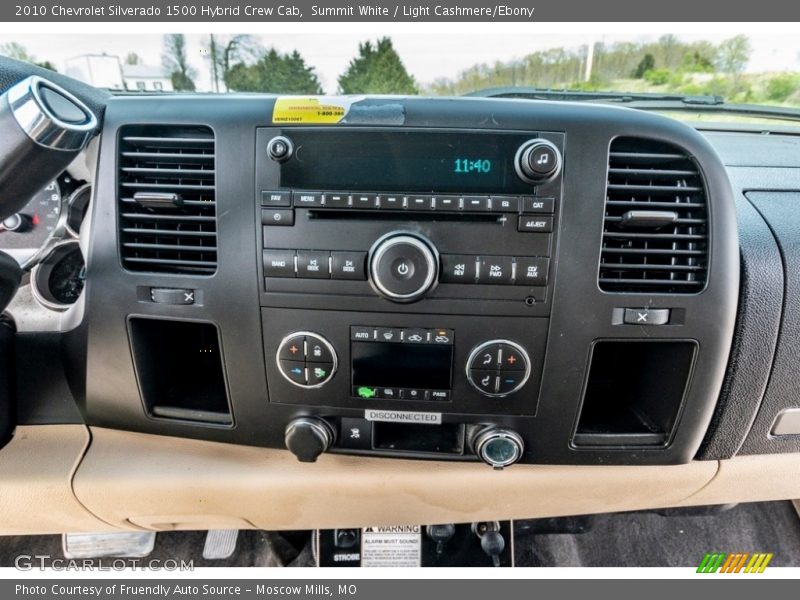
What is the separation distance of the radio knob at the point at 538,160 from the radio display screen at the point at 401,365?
0.36 meters

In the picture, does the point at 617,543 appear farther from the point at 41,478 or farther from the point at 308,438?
the point at 41,478

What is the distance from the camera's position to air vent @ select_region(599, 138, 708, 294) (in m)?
0.97

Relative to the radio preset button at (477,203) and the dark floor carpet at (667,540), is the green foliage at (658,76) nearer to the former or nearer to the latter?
the radio preset button at (477,203)

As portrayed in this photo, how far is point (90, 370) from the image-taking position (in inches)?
44.3

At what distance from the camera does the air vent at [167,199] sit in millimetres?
1000

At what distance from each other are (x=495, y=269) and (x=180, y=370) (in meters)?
0.81

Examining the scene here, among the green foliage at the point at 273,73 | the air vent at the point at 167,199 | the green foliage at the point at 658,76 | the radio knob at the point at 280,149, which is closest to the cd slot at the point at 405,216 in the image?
the radio knob at the point at 280,149

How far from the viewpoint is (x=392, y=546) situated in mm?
1503

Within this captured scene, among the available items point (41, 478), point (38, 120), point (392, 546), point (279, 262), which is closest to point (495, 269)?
point (279, 262)

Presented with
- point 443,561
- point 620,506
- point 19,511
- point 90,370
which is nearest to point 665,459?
point 620,506

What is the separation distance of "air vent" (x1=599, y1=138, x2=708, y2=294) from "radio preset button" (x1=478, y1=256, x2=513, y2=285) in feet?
0.60

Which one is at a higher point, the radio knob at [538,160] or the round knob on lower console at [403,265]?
the radio knob at [538,160]

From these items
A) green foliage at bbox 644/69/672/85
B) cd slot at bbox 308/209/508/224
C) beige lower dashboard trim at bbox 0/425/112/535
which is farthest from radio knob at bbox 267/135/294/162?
green foliage at bbox 644/69/672/85

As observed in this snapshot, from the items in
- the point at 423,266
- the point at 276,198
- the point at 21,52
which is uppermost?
the point at 21,52
